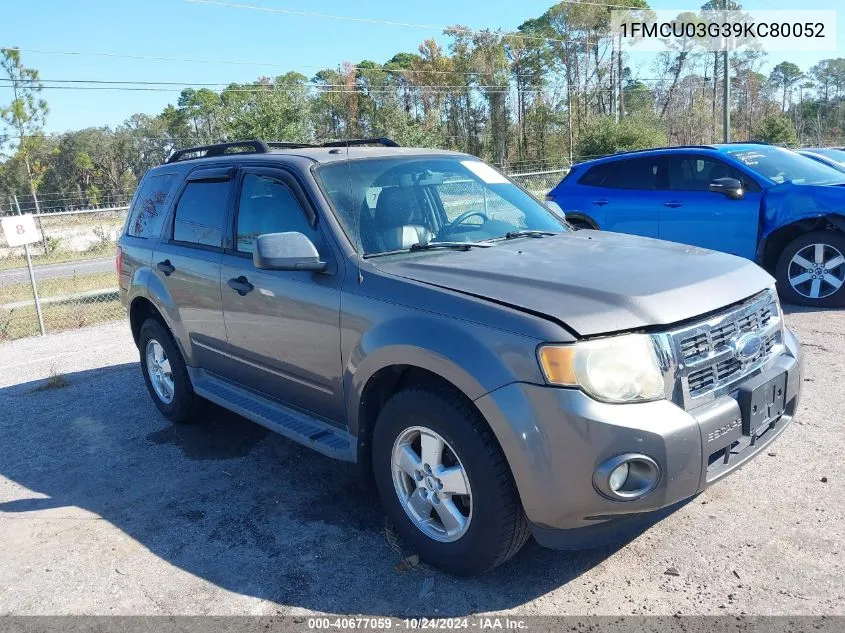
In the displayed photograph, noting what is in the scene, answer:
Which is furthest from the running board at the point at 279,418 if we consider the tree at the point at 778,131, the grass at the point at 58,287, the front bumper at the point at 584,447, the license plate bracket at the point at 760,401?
the tree at the point at 778,131

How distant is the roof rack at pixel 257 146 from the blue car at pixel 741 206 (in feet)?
14.1

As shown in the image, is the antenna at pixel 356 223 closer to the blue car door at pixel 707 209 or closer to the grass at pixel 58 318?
the blue car door at pixel 707 209

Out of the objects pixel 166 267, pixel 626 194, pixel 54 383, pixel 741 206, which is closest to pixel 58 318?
pixel 54 383

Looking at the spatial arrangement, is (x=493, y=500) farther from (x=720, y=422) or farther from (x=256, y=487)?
(x=256, y=487)

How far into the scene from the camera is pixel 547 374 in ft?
8.36

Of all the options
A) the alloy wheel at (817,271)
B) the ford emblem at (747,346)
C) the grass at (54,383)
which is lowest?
the grass at (54,383)

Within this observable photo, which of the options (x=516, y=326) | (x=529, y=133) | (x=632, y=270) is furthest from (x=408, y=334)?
(x=529, y=133)

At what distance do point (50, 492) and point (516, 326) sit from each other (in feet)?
11.0

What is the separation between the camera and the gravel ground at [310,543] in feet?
9.52

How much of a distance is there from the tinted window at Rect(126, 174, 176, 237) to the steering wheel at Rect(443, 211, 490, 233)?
2.40 m

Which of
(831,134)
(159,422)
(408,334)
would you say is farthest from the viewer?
(831,134)

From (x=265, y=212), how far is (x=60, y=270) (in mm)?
19544

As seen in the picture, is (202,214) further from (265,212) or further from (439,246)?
(439,246)

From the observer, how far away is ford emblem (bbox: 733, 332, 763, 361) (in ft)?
9.53
